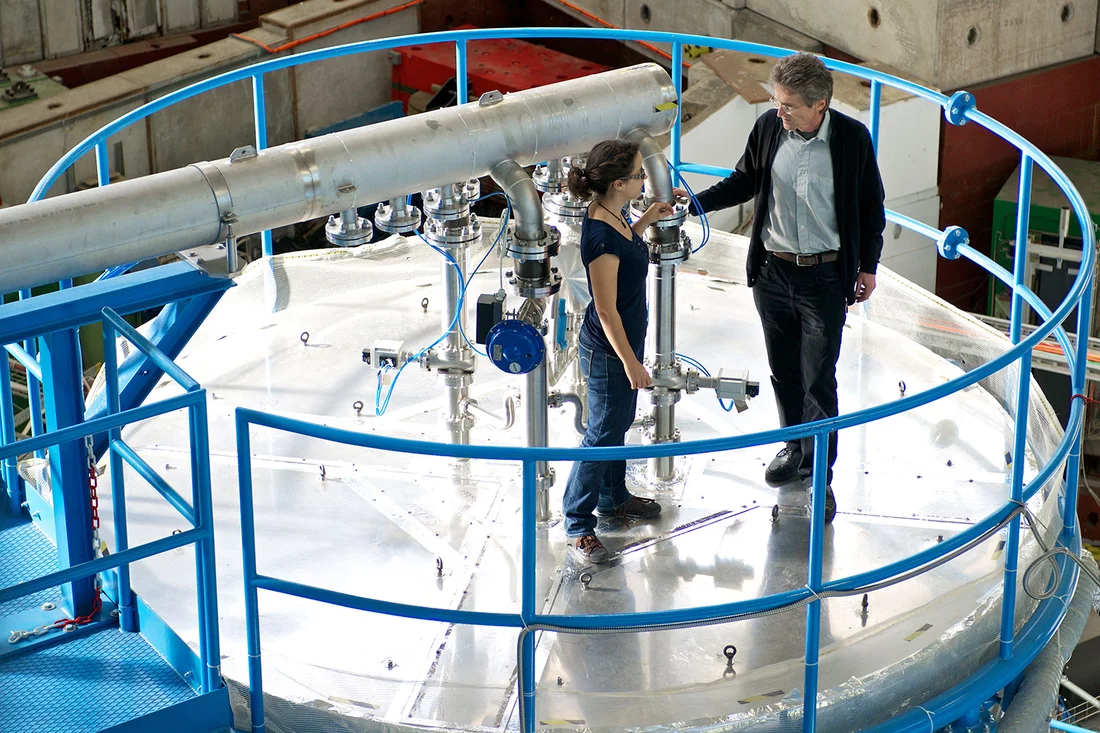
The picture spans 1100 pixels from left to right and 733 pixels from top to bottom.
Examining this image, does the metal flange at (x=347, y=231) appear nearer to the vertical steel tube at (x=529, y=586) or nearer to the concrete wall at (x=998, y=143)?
the vertical steel tube at (x=529, y=586)

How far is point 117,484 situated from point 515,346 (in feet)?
5.32

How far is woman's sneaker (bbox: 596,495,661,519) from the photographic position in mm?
6543

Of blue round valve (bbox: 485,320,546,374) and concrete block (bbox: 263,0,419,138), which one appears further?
concrete block (bbox: 263,0,419,138)

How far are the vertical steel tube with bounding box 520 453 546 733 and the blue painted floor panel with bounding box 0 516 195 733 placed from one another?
115 centimetres

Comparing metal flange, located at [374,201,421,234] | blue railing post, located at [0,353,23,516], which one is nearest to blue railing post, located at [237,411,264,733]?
blue railing post, located at [0,353,23,516]

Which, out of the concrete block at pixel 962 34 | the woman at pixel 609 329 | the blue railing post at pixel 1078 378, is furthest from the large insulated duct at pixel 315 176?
the concrete block at pixel 962 34

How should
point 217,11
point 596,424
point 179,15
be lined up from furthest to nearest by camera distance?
point 217,11 < point 179,15 < point 596,424

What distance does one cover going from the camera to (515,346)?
19.5ft

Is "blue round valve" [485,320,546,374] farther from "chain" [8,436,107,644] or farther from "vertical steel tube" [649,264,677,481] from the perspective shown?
"chain" [8,436,107,644]

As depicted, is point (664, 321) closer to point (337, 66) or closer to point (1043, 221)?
point (1043, 221)

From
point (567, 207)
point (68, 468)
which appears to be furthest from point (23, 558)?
point (567, 207)

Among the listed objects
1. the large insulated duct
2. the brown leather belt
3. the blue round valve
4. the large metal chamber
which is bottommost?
the large metal chamber

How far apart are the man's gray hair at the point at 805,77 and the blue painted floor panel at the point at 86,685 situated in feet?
10.6

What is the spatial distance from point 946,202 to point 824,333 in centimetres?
639
